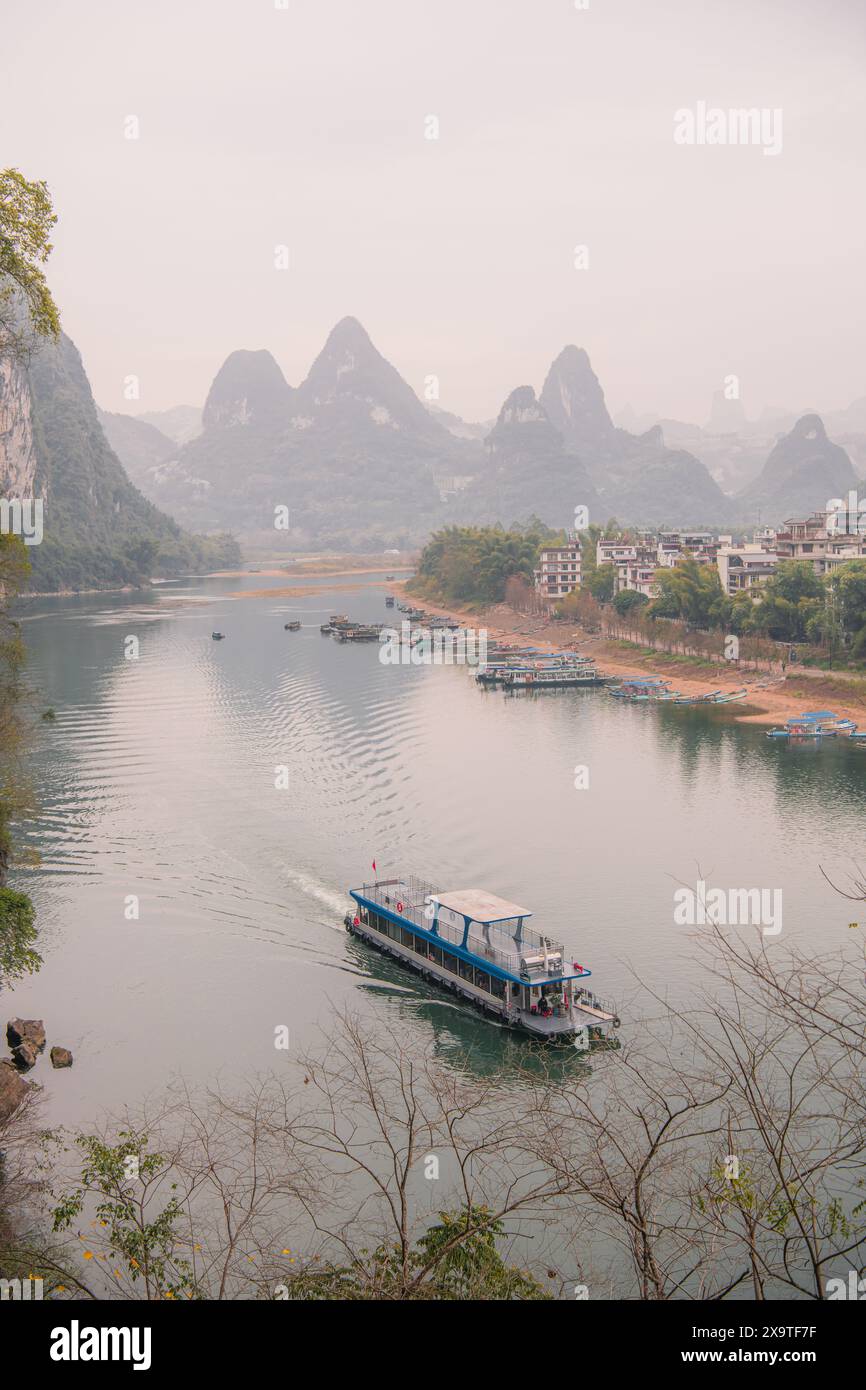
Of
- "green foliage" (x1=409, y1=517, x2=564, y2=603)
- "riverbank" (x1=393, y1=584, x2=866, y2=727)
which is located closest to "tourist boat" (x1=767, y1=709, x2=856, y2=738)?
"riverbank" (x1=393, y1=584, x2=866, y2=727)

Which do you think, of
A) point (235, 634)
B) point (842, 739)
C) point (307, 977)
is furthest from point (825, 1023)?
point (235, 634)

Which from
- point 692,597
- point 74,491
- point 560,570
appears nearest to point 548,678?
point 692,597

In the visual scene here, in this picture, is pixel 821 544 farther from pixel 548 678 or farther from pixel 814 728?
pixel 814 728

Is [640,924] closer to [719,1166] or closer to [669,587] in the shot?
[719,1166]

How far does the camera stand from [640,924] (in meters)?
22.2

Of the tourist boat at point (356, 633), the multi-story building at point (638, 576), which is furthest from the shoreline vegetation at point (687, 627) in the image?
the tourist boat at point (356, 633)

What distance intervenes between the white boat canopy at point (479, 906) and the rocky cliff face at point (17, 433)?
9795 centimetres

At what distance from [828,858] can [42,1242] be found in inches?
760

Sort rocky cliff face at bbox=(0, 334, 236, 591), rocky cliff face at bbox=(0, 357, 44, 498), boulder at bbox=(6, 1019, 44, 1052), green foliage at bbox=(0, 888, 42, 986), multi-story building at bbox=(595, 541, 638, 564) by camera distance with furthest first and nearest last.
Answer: rocky cliff face at bbox=(0, 334, 236, 591) < rocky cliff face at bbox=(0, 357, 44, 498) < multi-story building at bbox=(595, 541, 638, 564) < boulder at bbox=(6, 1019, 44, 1052) < green foliage at bbox=(0, 888, 42, 986)

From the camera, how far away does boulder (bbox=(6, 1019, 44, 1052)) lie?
58.2ft

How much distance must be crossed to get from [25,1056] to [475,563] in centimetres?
7139

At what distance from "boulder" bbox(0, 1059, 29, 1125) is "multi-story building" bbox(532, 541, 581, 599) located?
64852 millimetres

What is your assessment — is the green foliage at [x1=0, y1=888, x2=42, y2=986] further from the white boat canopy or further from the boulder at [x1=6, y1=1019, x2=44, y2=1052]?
the white boat canopy
